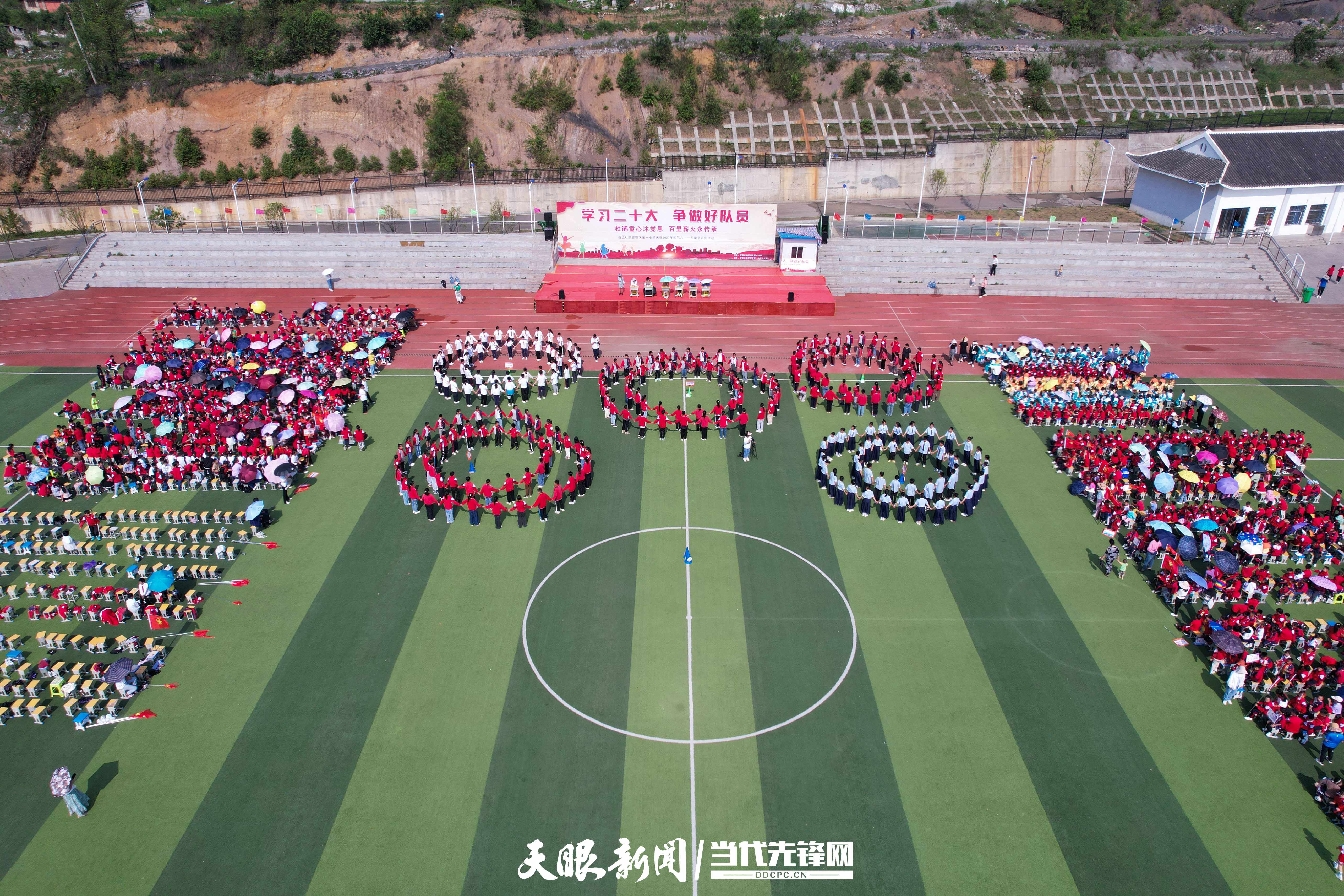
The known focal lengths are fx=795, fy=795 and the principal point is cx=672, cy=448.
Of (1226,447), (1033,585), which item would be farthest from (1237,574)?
(1226,447)

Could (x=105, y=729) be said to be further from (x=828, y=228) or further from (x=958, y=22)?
(x=958, y=22)

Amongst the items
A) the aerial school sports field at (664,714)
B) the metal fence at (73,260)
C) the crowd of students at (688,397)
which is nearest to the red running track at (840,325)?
the metal fence at (73,260)

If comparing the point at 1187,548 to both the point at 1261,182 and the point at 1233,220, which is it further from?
the point at 1261,182

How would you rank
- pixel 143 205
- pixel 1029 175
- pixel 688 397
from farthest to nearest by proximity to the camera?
pixel 1029 175 < pixel 143 205 < pixel 688 397

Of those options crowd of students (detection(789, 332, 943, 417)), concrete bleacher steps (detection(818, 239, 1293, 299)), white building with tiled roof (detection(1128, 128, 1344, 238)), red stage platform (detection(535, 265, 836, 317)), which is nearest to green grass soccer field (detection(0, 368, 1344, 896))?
crowd of students (detection(789, 332, 943, 417))

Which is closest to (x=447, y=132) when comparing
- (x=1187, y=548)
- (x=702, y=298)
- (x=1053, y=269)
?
(x=702, y=298)

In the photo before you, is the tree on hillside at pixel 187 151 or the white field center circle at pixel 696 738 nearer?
the white field center circle at pixel 696 738

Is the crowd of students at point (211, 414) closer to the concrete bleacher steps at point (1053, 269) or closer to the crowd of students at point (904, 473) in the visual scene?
the crowd of students at point (904, 473)
